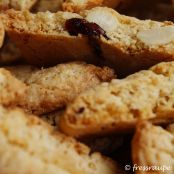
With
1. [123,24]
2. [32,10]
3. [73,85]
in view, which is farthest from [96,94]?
[32,10]

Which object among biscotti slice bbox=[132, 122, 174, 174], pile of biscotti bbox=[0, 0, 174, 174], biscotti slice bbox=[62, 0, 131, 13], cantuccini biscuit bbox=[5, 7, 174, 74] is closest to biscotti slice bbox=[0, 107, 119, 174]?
pile of biscotti bbox=[0, 0, 174, 174]

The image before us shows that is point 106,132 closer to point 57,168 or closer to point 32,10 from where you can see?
point 57,168

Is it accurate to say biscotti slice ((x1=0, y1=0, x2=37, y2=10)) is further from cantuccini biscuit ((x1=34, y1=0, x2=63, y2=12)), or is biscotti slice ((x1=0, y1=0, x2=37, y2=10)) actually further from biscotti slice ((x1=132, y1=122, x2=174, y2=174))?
biscotti slice ((x1=132, y1=122, x2=174, y2=174))

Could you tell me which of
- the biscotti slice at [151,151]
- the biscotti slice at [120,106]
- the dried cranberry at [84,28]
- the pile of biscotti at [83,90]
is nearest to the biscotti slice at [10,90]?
the pile of biscotti at [83,90]

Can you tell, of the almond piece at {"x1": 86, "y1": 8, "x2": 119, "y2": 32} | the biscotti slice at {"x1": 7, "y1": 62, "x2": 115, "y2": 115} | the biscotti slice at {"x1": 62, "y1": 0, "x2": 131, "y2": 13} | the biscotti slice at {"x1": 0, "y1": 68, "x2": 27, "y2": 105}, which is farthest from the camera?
the biscotti slice at {"x1": 62, "y1": 0, "x2": 131, "y2": 13}

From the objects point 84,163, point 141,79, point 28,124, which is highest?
point 141,79

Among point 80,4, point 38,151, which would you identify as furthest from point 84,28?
point 38,151

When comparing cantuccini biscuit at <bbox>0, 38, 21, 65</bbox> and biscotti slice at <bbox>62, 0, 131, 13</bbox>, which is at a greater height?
biscotti slice at <bbox>62, 0, 131, 13</bbox>
